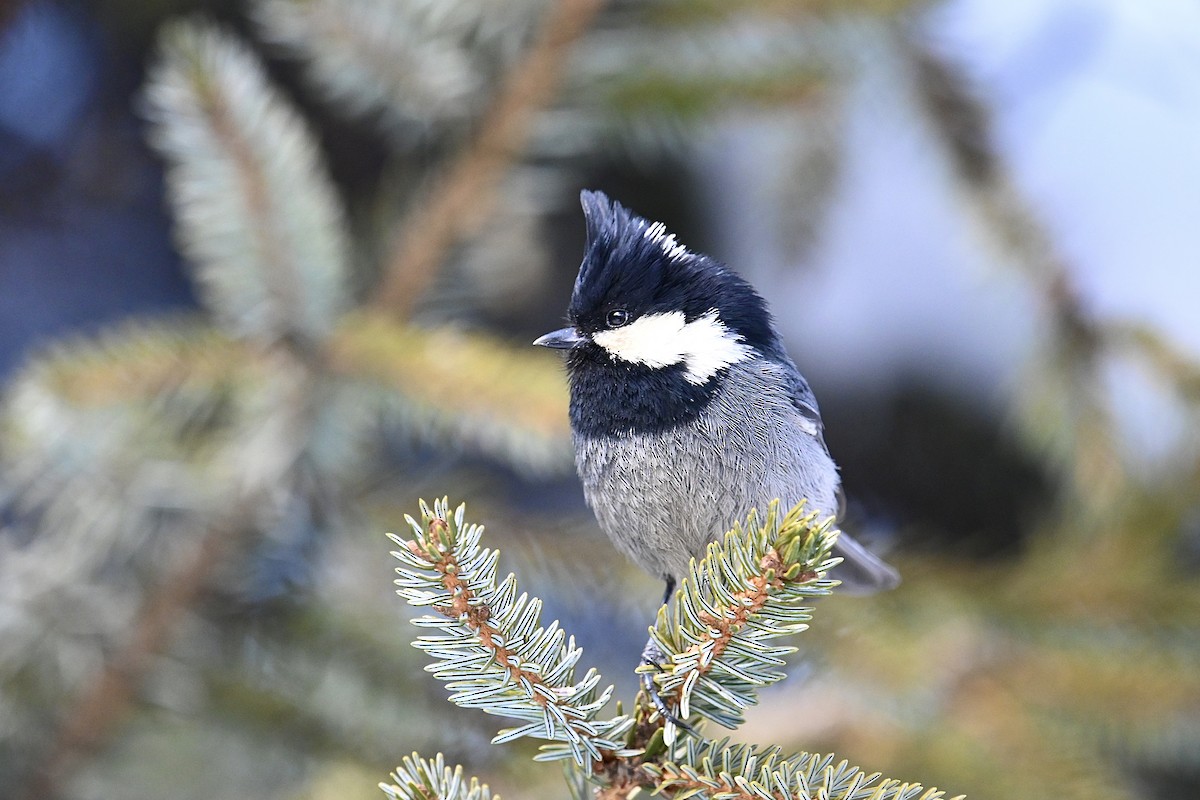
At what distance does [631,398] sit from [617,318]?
0.11 metres

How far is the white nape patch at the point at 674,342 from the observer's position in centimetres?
135

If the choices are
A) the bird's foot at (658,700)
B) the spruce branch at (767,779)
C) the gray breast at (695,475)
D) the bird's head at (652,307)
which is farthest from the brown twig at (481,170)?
the spruce branch at (767,779)

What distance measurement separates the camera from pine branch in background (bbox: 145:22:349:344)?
1.46m

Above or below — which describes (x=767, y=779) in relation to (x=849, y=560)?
below

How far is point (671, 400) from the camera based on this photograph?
4.35 feet

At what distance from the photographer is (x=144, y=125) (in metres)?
2.52

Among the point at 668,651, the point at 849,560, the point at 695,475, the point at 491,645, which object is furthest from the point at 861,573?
the point at 491,645

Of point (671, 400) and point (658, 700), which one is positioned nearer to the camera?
point (658, 700)

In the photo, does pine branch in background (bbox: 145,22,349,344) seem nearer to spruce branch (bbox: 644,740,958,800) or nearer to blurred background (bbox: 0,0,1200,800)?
blurred background (bbox: 0,0,1200,800)

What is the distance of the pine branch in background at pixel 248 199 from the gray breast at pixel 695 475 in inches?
22.1

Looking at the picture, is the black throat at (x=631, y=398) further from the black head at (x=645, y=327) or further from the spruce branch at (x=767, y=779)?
the spruce branch at (x=767, y=779)

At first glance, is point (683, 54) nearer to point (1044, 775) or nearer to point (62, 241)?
point (1044, 775)

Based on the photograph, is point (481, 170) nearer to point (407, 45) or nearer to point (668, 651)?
point (407, 45)

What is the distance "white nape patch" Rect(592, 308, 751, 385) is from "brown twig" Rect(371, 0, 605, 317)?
0.51 meters
